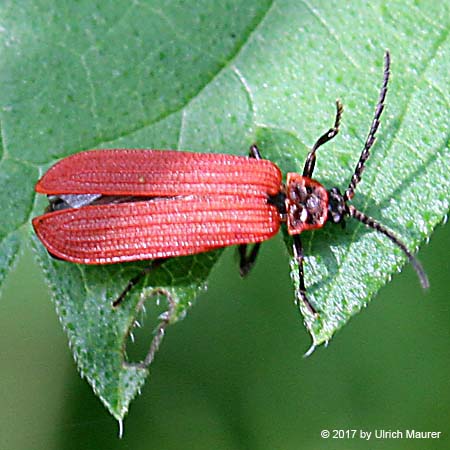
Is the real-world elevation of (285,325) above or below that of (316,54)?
below

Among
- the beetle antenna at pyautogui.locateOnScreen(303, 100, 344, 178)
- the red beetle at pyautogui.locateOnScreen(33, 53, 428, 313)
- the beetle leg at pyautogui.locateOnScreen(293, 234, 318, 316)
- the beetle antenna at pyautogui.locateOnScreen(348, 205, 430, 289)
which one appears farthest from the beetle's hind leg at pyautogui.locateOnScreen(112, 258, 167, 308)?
the beetle antenna at pyautogui.locateOnScreen(348, 205, 430, 289)

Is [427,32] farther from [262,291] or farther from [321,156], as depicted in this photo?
[262,291]

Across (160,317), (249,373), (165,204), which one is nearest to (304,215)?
(165,204)

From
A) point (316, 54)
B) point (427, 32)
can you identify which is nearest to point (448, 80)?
point (427, 32)

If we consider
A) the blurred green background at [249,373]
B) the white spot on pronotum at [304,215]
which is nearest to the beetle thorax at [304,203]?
the white spot on pronotum at [304,215]

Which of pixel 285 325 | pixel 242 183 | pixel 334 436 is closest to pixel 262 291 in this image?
pixel 285 325

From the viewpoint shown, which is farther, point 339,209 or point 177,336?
point 177,336

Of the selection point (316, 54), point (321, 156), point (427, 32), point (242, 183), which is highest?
point (427, 32)
